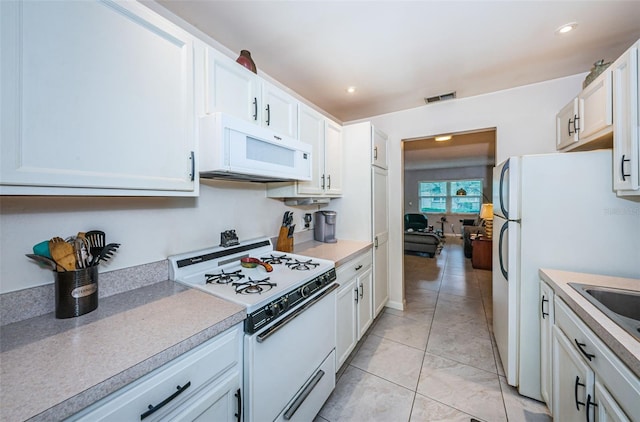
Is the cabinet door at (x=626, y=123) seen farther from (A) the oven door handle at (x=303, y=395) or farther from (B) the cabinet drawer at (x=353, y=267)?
(A) the oven door handle at (x=303, y=395)

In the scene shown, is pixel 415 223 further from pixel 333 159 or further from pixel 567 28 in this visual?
pixel 567 28

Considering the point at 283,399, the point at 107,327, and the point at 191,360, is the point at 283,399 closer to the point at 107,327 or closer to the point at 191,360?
the point at 191,360

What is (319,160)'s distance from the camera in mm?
2229

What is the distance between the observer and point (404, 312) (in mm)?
2941

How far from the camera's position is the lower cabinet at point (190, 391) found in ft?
2.20

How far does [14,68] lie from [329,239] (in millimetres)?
2215

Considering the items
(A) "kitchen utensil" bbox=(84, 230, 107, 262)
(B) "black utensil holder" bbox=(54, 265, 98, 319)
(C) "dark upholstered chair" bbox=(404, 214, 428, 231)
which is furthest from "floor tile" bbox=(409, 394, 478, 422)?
(C) "dark upholstered chair" bbox=(404, 214, 428, 231)

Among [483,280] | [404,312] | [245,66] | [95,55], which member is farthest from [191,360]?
[483,280]

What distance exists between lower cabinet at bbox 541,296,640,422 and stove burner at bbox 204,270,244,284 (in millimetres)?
1597

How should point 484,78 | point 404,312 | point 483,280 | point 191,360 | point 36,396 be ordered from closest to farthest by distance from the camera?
1. point 36,396
2. point 191,360
3. point 484,78
4. point 404,312
5. point 483,280

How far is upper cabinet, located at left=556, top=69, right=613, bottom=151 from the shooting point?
145 cm

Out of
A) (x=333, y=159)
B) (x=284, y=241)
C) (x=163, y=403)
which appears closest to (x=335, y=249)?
(x=284, y=241)

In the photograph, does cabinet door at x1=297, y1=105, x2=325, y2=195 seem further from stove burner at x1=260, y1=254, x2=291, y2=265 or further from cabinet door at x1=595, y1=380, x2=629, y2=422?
cabinet door at x1=595, y1=380, x2=629, y2=422

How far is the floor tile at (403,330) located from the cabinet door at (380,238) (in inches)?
6.0
